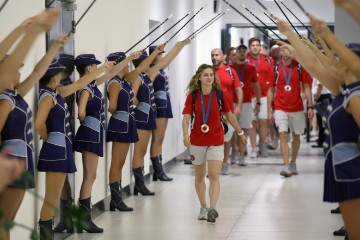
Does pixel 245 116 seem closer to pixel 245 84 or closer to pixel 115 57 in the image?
pixel 245 84

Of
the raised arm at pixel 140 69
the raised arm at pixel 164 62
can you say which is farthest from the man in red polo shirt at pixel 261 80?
the raised arm at pixel 140 69

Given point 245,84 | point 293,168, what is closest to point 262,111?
point 245,84

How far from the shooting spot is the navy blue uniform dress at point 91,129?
8.42 m

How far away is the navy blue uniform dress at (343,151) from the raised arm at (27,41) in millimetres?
2145

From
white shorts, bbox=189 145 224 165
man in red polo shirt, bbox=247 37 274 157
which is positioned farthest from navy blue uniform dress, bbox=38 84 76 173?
man in red polo shirt, bbox=247 37 274 157

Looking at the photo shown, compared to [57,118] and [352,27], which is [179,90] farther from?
[57,118]

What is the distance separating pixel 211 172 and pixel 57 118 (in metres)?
2.30

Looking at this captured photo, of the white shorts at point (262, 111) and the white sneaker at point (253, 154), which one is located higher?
the white shorts at point (262, 111)

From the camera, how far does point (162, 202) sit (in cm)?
1055

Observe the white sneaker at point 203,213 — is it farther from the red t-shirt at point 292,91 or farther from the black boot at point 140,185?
the red t-shirt at point 292,91

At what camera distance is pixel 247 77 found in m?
14.5

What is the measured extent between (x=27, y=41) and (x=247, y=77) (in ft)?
35.3

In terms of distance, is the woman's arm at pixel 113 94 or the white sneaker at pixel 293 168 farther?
the white sneaker at pixel 293 168

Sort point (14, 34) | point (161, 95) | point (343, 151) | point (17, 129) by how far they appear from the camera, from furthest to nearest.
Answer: point (161, 95) < point (17, 129) < point (343, 151) < point (14, 34)
